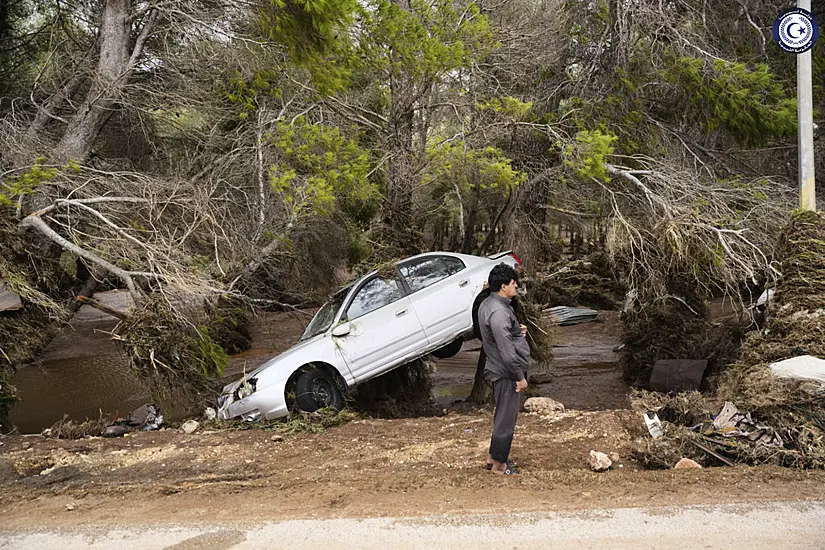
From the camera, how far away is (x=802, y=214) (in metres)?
9.16

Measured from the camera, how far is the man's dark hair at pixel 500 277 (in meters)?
6.60

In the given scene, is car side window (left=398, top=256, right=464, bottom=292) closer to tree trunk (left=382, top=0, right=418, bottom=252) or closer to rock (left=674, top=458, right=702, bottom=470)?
tree trunk (left=382, top=0, right=418, bottom=252)

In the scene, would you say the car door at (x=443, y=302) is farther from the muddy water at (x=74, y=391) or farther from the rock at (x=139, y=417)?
the muddy water at (x=74, y=391)

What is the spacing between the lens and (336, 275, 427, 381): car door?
10.1m

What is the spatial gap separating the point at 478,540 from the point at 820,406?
140 inches

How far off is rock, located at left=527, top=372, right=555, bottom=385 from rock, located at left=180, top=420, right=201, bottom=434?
20.8 ft

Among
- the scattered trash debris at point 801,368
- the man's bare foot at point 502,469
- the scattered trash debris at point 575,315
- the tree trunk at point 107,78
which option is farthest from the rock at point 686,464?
the scattered trash debris at point 575,315

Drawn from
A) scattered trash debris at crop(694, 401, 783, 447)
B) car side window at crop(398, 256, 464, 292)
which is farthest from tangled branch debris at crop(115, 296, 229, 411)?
scattered trash debris at crop(694, 401, 783, 447)

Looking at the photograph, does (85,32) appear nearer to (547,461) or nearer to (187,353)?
(187,353)

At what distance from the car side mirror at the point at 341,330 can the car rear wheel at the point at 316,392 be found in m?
0.52

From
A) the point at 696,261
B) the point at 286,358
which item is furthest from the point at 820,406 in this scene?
the point at 286,358

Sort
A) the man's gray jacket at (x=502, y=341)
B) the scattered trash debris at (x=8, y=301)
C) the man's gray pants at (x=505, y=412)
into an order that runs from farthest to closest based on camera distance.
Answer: the scattered trash debris at (x=8, y=301) → the man's gray pants at (x=505, y=412) → the man's gray jacket at (x=502, y=341)

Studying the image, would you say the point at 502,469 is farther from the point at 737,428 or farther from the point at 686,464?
the point at 737,428

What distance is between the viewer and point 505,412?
6582mm
